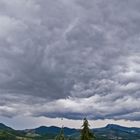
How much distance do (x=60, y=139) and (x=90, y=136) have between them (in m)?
6.02

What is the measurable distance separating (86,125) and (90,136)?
226 cm

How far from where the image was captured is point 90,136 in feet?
196

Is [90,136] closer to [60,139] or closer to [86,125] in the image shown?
[86,125]

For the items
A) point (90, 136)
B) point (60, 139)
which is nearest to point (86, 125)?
point (90, 136)

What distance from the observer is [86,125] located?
196 feet

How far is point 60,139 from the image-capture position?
6081 centimetres

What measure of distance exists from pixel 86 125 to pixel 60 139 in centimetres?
596
